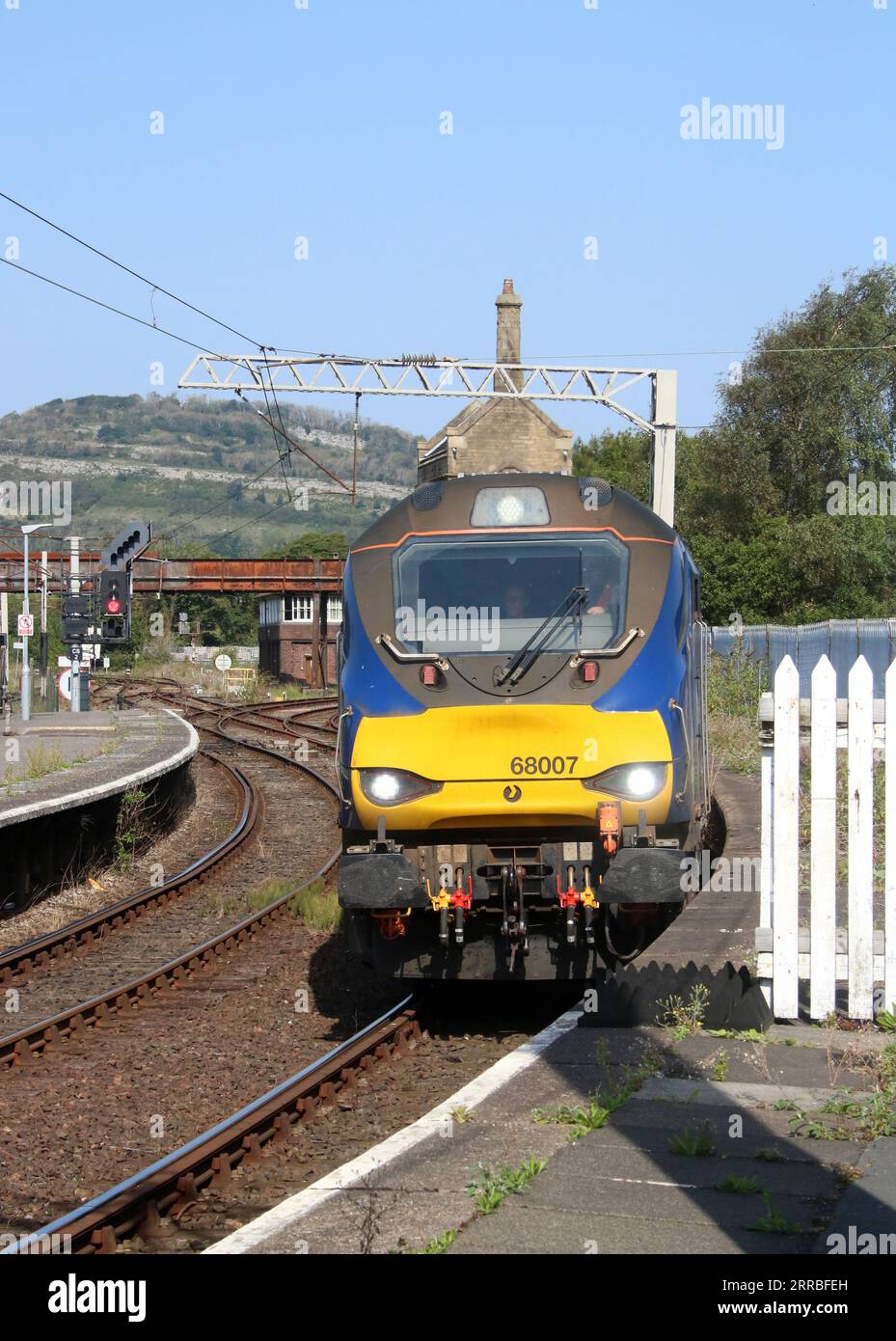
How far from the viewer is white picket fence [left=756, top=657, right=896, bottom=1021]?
711cm

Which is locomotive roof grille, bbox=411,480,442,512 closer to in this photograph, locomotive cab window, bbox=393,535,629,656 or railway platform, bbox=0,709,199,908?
locomotive cab window, bbox=393,535,629,656

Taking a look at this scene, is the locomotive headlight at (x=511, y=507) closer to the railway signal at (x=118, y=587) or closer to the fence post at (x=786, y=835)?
the fence post at (x=786, y=835)

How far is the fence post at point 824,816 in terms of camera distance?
7.10m

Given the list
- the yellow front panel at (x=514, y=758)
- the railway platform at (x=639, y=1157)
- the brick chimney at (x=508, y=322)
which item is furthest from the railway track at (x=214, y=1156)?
the brick chimney at (x=508, y=322)

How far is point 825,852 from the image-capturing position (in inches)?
282

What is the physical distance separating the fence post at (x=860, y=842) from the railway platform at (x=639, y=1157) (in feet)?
0.75

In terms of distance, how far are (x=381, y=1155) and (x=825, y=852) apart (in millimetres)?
2729

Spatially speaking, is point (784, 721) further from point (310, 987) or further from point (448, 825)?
point (310, 987)

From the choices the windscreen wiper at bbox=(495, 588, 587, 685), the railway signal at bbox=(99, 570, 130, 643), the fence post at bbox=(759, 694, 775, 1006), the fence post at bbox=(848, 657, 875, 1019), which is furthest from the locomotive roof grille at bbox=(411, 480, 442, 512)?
the railway signal at bbox=(99, 570, 130, 643)

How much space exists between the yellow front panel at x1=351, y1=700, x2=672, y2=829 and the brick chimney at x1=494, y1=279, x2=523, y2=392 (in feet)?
184

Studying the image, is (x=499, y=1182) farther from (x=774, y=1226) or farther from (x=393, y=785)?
(x=393, y=785)
